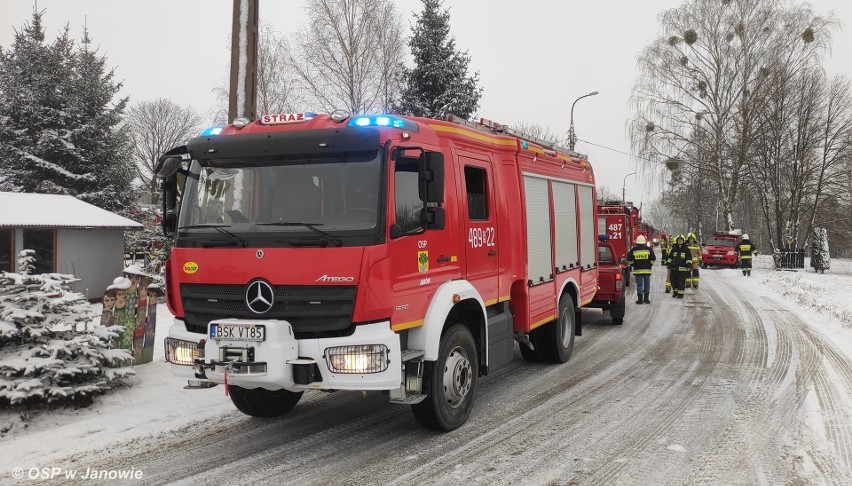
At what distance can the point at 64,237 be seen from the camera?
1485 cm

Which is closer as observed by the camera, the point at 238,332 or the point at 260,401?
the point at 238,332

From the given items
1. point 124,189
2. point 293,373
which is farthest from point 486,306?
point 124,189

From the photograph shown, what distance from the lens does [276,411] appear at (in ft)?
17.9

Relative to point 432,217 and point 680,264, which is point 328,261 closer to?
point 432,217

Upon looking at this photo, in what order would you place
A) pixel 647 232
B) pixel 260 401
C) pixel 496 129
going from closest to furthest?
pixel 260 401, pixel 496 129, pixel 647 232

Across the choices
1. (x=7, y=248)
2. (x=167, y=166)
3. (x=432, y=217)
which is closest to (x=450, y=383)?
(x=432, y=217)

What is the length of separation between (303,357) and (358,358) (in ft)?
1.38

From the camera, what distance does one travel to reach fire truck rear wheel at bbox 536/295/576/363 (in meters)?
7.34

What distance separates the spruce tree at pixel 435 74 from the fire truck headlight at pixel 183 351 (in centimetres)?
1947

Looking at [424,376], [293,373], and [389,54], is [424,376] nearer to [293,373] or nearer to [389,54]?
[293,373]

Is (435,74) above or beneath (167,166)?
above

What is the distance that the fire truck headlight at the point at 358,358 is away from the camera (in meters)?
4.04

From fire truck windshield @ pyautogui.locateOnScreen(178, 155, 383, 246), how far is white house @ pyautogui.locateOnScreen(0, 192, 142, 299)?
1175 centimetres

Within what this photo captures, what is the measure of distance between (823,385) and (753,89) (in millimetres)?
27598
